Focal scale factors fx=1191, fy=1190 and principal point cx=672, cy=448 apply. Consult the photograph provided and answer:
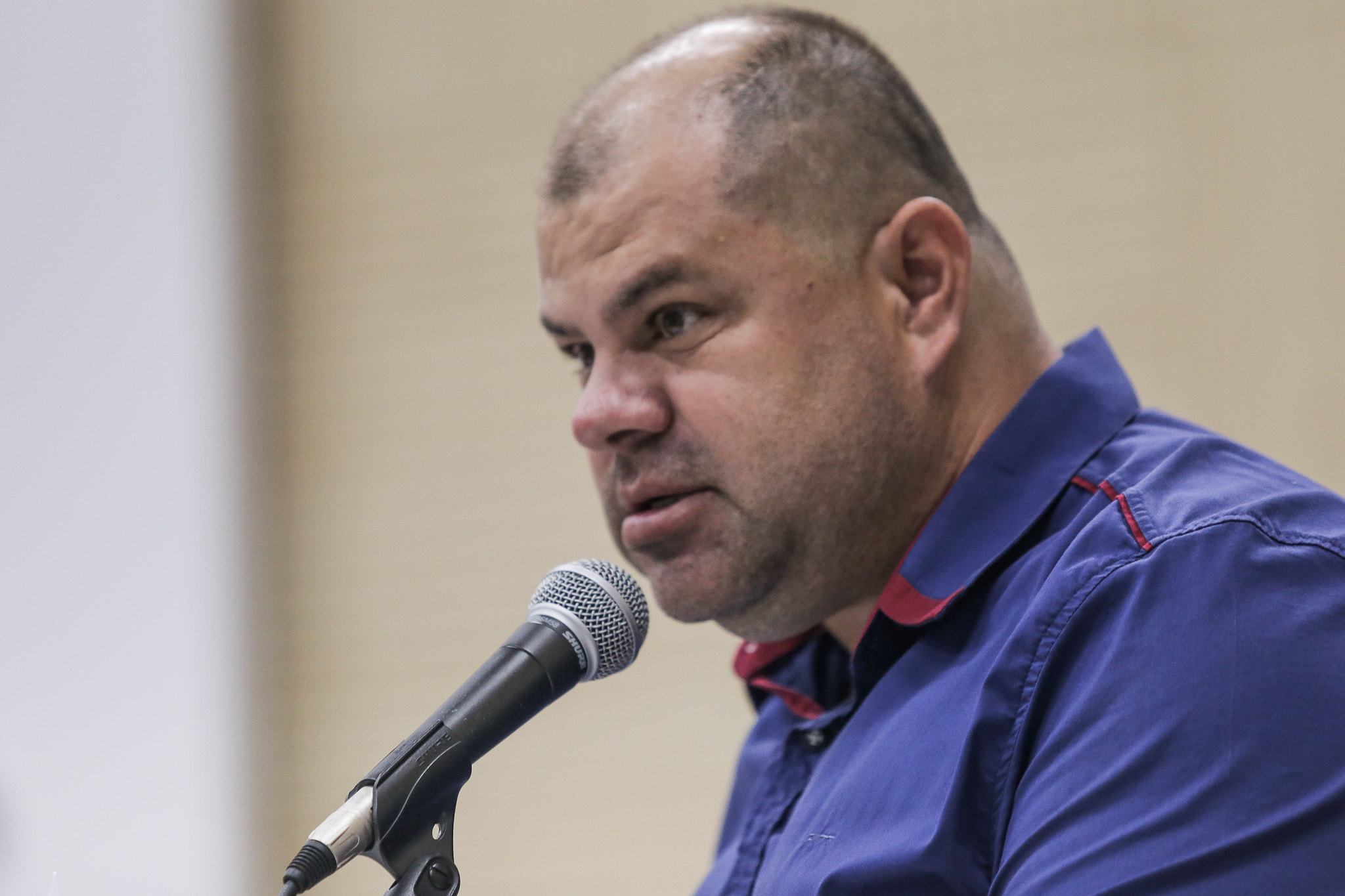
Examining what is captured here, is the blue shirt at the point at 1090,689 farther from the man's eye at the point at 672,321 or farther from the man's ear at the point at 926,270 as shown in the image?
the man's eye at the point at 672,321

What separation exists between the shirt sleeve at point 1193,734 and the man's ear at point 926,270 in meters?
0.40

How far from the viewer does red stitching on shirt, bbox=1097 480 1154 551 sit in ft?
3.23

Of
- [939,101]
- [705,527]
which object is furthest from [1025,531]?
[939,101]

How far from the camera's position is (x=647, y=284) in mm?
1262

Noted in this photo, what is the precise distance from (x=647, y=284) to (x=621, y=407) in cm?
13

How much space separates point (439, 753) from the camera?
2.98 ft

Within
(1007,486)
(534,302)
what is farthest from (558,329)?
(534,302)

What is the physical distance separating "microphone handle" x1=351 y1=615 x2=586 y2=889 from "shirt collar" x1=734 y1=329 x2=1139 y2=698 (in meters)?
0.36

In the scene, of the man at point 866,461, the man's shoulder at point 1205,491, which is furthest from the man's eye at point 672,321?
the man's shoulder at point 1205,491

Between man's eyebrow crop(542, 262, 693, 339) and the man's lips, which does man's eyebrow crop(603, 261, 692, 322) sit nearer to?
man's eyebrow crop(542, 262, 693, 339)

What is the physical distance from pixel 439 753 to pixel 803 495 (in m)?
0.50

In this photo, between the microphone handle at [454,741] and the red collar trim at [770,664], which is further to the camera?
the red collar trim at [770,664]

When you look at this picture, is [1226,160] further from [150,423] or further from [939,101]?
[150,423]

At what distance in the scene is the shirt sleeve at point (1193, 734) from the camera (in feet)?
2.69
